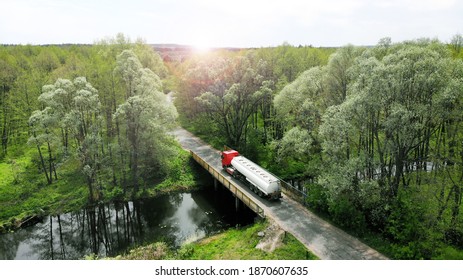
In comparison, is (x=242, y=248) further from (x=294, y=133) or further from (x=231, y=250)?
(x=294, y=133)

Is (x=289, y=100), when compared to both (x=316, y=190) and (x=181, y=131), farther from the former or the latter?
(x=181, y=131)

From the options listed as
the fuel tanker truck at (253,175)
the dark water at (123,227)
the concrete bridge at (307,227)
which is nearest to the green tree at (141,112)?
the dark water at (123,227)

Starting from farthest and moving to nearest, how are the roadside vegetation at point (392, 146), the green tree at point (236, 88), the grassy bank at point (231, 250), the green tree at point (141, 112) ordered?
the green tree at point (236, 88) → the green tree at point (141, 112) → the grassy bank at point (231, 250) → the roadside vegetation at point (392, 146)

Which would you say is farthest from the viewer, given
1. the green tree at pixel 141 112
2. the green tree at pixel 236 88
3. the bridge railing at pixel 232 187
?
the green tree at pixel 236 88

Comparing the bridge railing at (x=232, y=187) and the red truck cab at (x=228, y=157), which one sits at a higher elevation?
the red truck cab at (x=228, y=157)

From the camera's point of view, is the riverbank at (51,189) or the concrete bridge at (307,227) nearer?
the concrete bridge at (307,227)

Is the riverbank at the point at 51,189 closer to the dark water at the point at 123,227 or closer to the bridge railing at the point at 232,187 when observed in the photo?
the dark water at the point at 123,227
